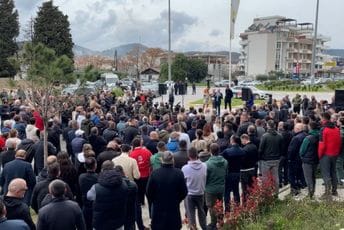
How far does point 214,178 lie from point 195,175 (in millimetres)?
523

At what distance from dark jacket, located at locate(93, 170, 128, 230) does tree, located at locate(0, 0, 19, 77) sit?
60.5 meters

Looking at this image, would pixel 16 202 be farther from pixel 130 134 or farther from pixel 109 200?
pixel 130 134

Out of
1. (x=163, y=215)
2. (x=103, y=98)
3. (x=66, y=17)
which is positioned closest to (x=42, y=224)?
(x=163, y=215)

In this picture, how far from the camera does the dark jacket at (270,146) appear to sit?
10.3m

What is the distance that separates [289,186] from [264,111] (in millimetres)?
6842

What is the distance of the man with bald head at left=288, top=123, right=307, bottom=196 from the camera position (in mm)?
10797

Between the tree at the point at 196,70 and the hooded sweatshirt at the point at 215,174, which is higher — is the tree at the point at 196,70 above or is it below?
above

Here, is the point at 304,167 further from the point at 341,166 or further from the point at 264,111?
the point at 264,111

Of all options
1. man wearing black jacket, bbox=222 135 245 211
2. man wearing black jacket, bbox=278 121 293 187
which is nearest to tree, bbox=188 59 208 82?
man wearing black jacket, bbox=278 121 293 187

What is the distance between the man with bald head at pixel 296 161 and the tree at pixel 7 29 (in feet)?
190

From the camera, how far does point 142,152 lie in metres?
9.27

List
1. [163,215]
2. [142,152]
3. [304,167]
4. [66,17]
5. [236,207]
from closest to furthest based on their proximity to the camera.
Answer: [163,215] → [236,207] → [142,152] → [304,167] → [66,17]

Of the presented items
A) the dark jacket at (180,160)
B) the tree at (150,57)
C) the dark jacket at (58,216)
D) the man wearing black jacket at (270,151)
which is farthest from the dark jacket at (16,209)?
the tree at (150,57)

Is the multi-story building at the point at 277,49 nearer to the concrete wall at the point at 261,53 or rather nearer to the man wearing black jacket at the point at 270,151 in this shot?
the concrete wall at the point at 261,53
